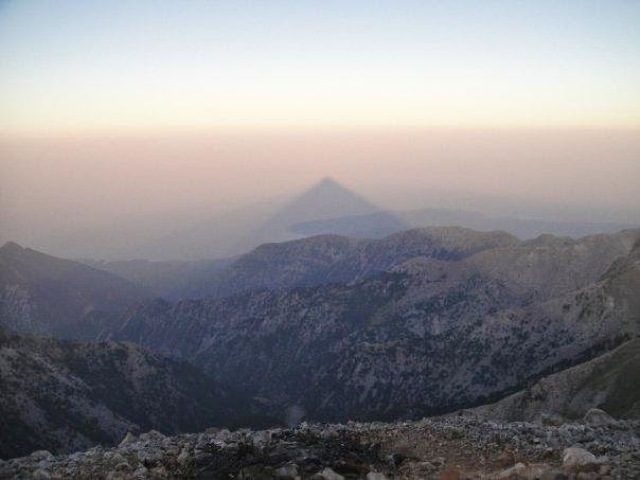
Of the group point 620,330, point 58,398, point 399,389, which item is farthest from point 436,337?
point 58,398

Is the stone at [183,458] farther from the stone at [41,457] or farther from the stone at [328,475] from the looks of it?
the stone at [41,457]

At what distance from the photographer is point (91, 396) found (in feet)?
328

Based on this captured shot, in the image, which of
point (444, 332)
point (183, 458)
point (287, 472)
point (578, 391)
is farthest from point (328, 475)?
point (444, 332)

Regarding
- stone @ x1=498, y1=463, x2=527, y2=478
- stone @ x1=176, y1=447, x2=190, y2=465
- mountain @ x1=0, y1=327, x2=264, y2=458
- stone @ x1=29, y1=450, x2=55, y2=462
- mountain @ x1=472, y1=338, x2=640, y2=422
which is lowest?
mountain @ x1=0, y1=327, x2=264, y2=458

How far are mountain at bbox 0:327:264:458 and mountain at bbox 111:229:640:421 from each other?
25260 mm

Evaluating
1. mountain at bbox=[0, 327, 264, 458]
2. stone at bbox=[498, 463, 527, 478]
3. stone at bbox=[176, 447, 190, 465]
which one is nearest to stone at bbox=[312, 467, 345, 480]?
stone at bbox=[498, 463, 527, 478]

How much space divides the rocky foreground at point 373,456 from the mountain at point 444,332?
8040cm

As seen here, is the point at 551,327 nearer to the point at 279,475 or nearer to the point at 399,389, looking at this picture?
the point at 399,389

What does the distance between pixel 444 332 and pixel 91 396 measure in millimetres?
70749

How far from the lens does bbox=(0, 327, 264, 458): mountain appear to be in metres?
81.6

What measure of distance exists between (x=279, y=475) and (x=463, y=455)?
5.47m

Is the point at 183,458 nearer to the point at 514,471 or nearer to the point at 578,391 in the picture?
the point at 514,471

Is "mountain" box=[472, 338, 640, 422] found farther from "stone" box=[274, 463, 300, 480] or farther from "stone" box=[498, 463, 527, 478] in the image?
"stone" box=[274, 463, 300, 480]

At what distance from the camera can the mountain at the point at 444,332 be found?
346 feet
